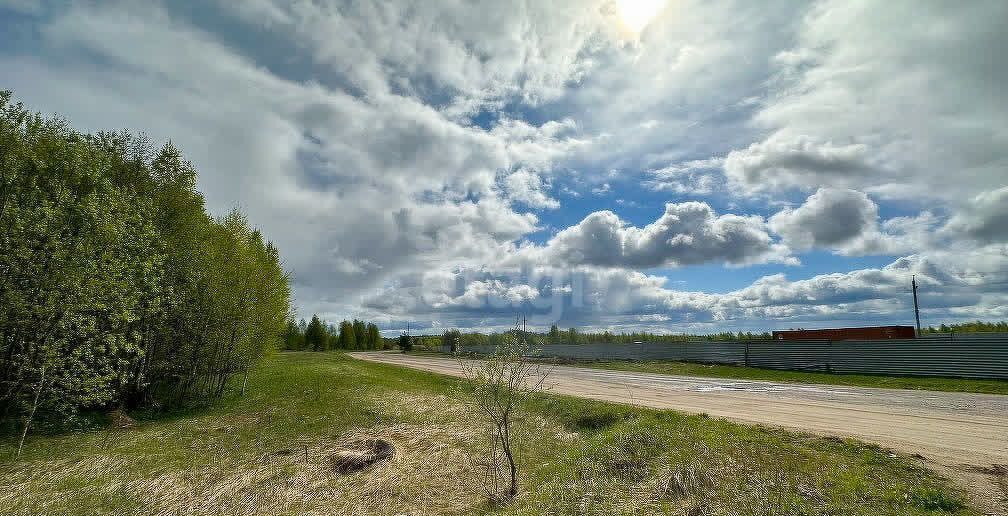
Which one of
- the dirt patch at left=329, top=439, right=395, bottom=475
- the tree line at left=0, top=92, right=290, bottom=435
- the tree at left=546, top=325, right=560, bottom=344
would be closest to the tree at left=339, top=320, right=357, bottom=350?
the tree at left=546, top=325, right=560, bottom=344

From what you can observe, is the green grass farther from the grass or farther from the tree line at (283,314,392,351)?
the tree line at (283,314,392,351)

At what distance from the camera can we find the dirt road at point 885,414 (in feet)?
28.1

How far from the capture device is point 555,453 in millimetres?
12000

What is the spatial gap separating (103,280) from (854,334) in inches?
2269

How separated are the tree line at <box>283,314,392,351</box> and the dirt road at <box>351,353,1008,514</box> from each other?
82.6 metres

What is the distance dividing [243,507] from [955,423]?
62.6 ft

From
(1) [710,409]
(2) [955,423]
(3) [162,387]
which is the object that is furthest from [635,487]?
(3) [162,387]

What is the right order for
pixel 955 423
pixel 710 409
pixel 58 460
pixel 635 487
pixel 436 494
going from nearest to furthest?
1. pixel 635 487
2. pixel 436 494
3. pixel 58 460
4. pixel 955 423
5. pixel 710 409

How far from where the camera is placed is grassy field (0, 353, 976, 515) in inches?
304

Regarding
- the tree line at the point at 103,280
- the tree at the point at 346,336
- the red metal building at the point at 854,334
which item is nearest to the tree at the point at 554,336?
the red metal building at the point at 854,334

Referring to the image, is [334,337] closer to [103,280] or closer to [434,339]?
[434,339]

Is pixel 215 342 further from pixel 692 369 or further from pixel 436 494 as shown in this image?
pixel 692 369

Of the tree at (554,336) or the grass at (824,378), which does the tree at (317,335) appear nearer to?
the tree at (554,336)

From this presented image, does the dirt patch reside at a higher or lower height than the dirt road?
lower
